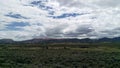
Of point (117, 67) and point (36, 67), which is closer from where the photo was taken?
point (36, 67)

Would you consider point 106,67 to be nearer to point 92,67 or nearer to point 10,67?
point 92,67

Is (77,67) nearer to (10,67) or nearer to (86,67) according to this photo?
(86,67)

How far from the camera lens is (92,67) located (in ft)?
119

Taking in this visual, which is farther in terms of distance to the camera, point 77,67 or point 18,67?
point 77,67

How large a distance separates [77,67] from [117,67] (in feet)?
21.8

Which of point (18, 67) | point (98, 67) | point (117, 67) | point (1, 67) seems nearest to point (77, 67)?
point (98, 67)

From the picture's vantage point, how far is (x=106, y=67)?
1446 inches

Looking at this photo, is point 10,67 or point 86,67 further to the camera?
point 86,67

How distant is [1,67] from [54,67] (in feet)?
26.9

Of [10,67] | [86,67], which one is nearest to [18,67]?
[10,67]

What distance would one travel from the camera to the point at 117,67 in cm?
3659

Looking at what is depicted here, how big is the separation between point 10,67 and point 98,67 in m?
14.1

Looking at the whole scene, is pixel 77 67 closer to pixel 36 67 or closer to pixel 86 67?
pixel 86 67

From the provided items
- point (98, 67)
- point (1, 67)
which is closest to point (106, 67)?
point (98, 67)
